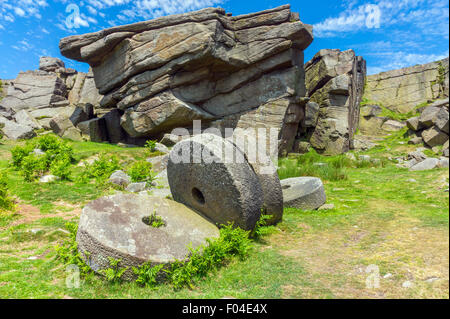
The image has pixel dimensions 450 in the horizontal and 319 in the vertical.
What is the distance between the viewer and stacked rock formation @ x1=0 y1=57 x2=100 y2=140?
19641 millimetres

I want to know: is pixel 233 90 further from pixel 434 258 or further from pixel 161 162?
pixel 434 258

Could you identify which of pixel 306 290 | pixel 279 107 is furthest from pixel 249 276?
pixel 279 107

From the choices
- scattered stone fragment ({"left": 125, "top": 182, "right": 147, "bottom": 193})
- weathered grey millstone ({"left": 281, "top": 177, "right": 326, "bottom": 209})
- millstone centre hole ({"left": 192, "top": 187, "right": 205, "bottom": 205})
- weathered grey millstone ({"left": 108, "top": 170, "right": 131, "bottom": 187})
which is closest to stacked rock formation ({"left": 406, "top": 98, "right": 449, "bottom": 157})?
weathered grey millstone ({"left": 281, "top": 177, "right": 326, "bottom": 209})

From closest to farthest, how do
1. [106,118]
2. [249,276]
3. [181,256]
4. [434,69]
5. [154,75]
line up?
[249,276] < [181,256] < [154,75] < [106,118] < [434,69]

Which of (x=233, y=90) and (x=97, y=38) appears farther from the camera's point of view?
(x=233, y=90)

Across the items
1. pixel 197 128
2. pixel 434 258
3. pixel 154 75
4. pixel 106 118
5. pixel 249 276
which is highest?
pixel 154 75

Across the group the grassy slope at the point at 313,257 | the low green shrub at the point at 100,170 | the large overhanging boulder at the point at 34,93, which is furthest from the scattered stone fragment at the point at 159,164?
the large overhanging boulder at the point at 34,93

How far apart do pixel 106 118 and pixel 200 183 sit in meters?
17.1

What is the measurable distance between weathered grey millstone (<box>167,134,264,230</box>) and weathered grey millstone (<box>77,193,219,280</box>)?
29 cm

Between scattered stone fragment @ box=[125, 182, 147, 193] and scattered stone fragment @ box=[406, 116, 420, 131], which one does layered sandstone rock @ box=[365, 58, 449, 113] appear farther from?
scattered stone fragment @ box=[125, 182, 147, 193]

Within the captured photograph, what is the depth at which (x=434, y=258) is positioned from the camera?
143cm

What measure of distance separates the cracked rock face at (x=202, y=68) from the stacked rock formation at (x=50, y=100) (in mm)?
3645

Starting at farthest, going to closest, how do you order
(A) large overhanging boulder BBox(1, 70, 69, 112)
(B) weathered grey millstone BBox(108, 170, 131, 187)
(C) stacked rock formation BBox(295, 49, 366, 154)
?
(A) large overhanging boulder BBox(1, 70, 69, 112), (C) stacked rock formation BBox(295, 49, 366, 154), (B) weathered grey millstone BBox(108, 170, 131, 187)
